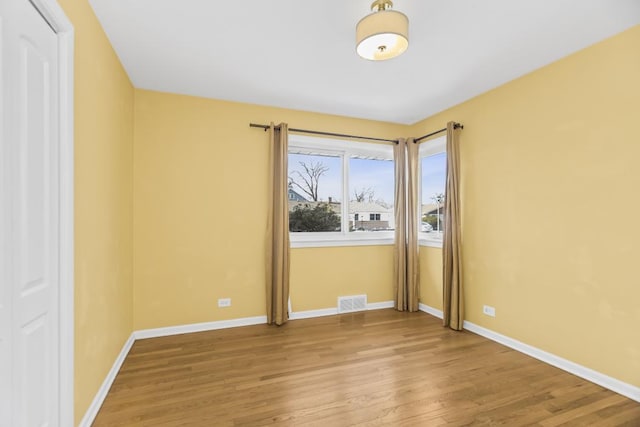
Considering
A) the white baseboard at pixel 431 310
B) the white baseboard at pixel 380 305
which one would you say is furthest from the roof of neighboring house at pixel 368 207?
the white baseboard at pixel 431 310

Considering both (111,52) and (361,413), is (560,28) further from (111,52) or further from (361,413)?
(111,52)

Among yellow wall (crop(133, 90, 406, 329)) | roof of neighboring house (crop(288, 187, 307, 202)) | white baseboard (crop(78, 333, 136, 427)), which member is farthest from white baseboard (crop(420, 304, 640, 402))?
white baseboard (crop(78, 333, 136, 427))

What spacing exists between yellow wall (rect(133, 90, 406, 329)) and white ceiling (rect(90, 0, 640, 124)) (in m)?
0.30

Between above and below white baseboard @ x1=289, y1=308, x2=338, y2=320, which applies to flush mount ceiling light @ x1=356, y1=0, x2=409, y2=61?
above

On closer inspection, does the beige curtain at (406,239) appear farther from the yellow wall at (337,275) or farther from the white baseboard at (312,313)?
the white baseboard at (312,313)

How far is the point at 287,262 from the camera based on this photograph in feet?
12.2

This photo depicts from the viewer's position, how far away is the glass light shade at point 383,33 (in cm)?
192

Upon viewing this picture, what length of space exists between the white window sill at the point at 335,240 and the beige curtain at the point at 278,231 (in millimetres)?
292

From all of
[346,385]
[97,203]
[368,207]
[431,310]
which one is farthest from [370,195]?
[97,203]

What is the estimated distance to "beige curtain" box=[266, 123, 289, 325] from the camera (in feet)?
12.1

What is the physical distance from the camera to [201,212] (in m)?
3.52
